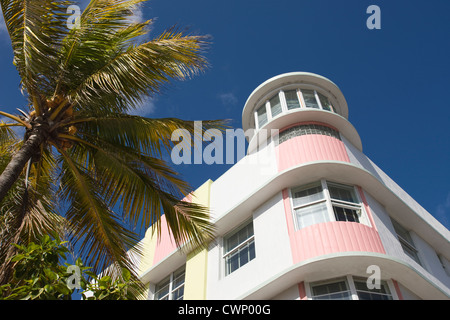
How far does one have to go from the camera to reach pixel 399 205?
13.0 meters

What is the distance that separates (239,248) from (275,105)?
5599mm

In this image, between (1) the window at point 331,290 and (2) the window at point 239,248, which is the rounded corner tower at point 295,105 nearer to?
(2) the window at point 239,248

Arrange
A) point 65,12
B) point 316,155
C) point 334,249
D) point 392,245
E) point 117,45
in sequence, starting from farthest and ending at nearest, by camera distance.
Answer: point 316,155 → point 392,245 → point 334,249 → point 117,45 → point 65,12

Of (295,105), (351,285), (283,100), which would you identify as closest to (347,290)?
(351,285)

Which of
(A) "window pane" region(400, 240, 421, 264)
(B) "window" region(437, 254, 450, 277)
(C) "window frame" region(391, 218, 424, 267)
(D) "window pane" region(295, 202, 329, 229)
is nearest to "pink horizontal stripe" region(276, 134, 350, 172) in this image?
(D) "window pane" region(295, 202, 329, 229)

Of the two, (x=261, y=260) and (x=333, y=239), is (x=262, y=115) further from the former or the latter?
(x=333, y=239)

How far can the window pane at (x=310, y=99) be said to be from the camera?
1488 cm

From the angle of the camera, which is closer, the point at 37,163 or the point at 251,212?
the point at 37,163

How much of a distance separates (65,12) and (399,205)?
10627 mm

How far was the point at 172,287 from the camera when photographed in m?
14.5

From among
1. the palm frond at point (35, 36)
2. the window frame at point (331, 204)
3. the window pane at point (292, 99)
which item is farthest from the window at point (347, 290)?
the palm frond at point (35, 36)
